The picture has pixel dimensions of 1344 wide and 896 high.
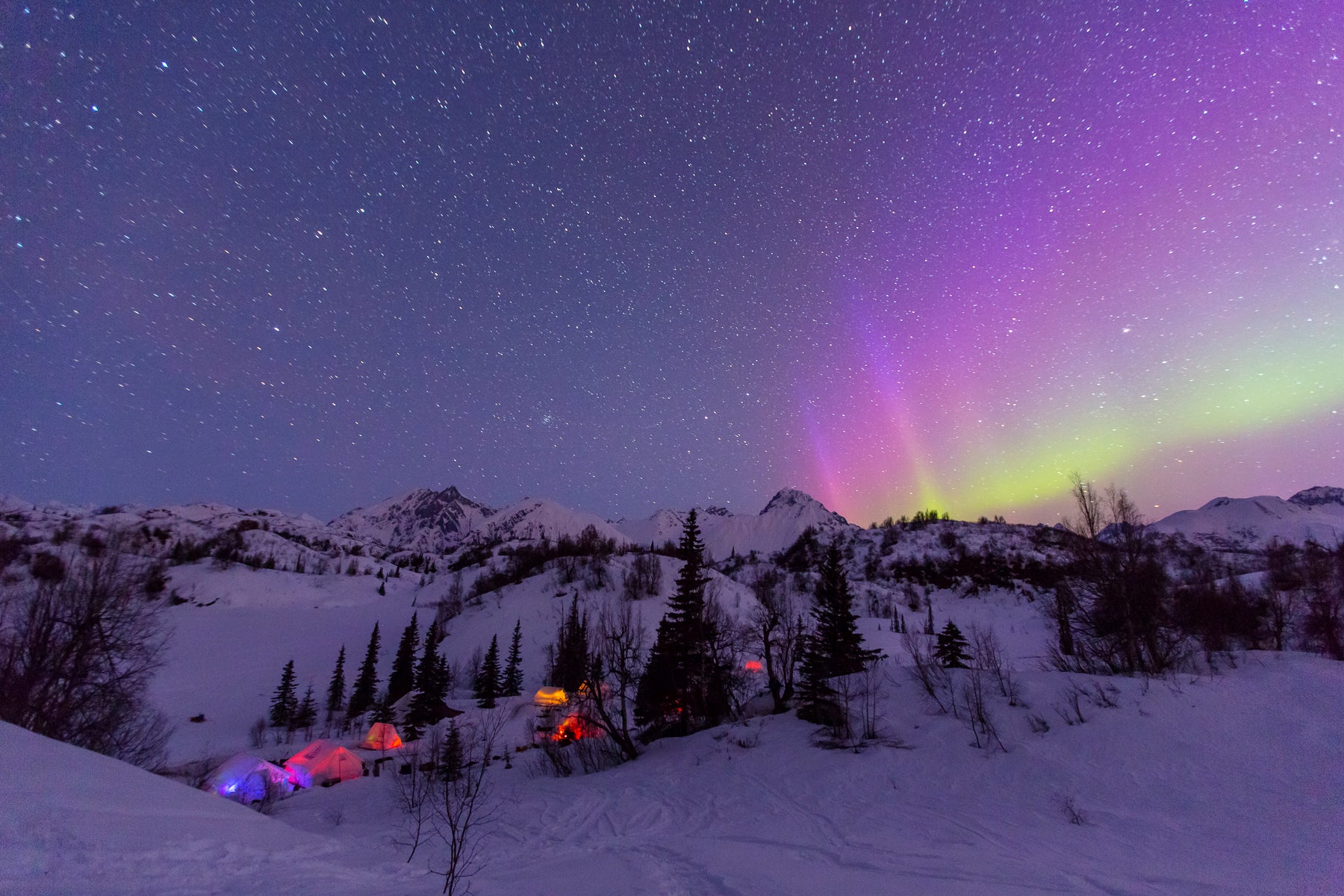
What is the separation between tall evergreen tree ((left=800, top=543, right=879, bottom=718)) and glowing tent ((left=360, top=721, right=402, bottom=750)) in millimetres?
39490

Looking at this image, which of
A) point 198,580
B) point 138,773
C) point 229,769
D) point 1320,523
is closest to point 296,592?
point 198,580

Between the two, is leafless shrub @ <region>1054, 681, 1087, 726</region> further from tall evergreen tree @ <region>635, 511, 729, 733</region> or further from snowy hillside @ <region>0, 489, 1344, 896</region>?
tall evergreen tree @ <region>635, 511, 729, 733</region>

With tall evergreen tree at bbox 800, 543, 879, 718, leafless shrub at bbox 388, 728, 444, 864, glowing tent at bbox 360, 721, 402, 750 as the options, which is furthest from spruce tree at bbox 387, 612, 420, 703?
tall evergreen tree at bbox 800, 543, 879, 718

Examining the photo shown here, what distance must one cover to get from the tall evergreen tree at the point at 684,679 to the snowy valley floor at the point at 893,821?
27.8 ft

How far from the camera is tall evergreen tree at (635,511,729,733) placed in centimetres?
3169

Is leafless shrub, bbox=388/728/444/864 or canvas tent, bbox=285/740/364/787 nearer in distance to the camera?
leafless shrub, bbox=388/728/444/864

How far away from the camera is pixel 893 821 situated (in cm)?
1469

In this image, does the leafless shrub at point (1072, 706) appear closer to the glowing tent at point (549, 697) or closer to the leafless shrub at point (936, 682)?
the leafless shrub at point (936, 682)

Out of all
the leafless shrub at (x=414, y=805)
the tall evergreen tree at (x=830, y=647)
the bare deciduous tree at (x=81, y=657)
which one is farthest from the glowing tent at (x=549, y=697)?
the tall evergreen tree at (x=830, y=647)

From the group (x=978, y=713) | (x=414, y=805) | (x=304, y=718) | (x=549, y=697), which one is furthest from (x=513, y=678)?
(x=978, y=713)

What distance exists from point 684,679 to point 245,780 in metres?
27.4

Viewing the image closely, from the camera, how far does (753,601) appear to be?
9881cm

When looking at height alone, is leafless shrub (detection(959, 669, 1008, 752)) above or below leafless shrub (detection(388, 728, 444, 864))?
above

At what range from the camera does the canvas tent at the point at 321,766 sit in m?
40.3
